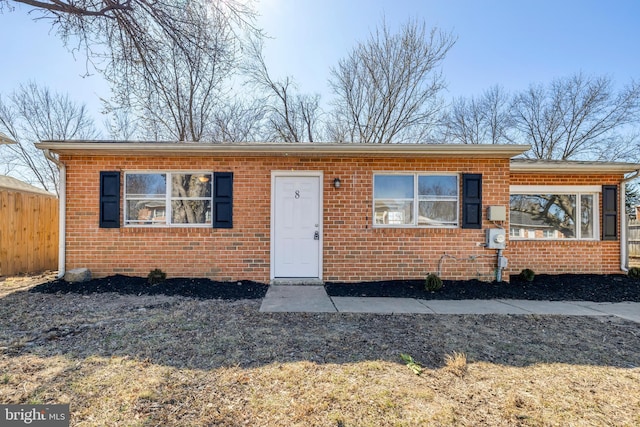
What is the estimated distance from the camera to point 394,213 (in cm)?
645

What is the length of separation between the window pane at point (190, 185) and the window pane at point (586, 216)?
8.73 m

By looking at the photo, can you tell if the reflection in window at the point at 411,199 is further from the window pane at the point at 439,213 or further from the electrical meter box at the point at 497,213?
the electrical meter box at the point at 497,213

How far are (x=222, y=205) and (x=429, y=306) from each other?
14.0 ft

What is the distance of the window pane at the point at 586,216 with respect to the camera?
753cm

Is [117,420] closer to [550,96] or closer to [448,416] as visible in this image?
[448,416]

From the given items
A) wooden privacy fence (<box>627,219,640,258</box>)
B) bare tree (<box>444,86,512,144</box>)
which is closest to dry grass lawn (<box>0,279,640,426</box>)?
wooden privacy fence (<box>627,219,640,258</box>)

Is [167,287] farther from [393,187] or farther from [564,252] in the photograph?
[564,252]

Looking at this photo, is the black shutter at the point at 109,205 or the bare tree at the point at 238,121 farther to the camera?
the bare tree at the point at 238,121

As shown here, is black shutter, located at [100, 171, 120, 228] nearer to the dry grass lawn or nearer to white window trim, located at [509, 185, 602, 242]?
the dry grass lawn

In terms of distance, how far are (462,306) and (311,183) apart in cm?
353

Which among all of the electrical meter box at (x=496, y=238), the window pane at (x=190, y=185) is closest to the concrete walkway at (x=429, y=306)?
the electrical meter box at (x=496, y=238)

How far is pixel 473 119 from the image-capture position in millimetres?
18547

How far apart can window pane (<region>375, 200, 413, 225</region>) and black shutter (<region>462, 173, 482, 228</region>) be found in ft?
3.61

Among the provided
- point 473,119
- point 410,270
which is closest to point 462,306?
point 410,270
